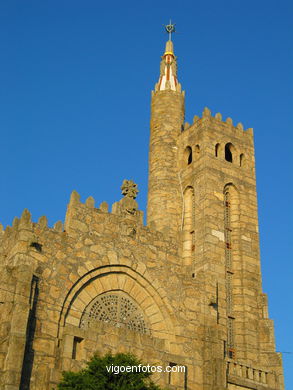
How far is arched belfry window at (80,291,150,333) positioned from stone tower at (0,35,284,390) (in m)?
0.04

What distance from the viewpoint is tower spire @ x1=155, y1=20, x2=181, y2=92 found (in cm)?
3444

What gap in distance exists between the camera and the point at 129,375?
57.8ft

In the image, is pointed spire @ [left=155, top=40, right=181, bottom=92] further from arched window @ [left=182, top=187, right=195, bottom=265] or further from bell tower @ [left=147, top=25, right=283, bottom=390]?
arched window @ [left=182, top=187, right=195, bottom=265]

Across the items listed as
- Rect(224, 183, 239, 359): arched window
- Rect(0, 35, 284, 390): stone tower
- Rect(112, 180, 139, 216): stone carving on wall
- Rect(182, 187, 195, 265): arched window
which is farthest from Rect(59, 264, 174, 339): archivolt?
Rect(182, 187, 195, 265): arched window

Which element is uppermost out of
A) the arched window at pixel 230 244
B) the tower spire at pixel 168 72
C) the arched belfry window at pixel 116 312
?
the tower spire at pixel 168 72

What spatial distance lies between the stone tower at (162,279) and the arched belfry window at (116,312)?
0.04m

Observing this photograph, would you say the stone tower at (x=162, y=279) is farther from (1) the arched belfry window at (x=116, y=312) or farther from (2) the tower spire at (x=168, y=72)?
(2) the tower spire at (x=168, y=72)

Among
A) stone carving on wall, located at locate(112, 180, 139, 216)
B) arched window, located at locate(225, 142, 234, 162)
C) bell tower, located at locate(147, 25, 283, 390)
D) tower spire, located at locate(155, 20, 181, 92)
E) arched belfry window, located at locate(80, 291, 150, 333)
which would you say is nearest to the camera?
arched belfry window, located at locate(80, 291, 150, 333)

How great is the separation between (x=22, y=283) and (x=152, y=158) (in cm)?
1315

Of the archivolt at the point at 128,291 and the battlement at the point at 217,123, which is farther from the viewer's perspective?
the battlement at the point at 217,123

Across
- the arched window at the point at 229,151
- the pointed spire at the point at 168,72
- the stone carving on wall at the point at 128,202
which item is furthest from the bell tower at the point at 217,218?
the stone carving on wall at the point at 128,202

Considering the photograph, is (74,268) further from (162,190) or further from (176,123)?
(176,123)

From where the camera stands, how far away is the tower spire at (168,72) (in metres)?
34.4

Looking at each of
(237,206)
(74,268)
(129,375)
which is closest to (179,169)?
(237,206)
